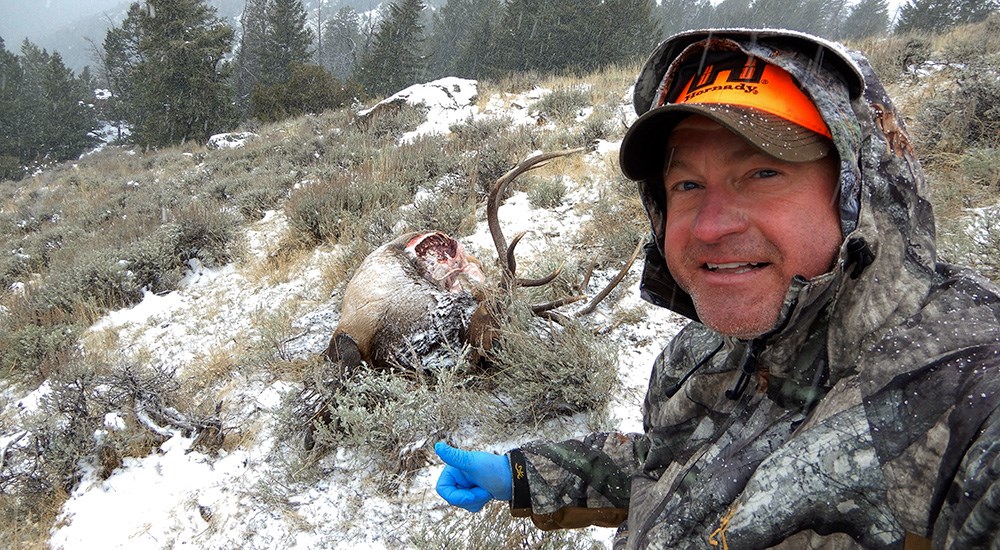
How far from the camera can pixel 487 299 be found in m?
2.79

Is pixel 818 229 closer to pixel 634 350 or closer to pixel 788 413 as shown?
pixel 788 413

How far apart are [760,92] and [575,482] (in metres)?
1.19

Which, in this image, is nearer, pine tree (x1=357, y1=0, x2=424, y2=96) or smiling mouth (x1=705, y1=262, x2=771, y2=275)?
smiling mouth (x1=705, y1=262, x2=771, y2=275)

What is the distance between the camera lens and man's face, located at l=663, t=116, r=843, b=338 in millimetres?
973

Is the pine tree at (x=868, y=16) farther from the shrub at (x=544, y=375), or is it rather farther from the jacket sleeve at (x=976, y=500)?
the jacket sleeve at (x=976, y=500)

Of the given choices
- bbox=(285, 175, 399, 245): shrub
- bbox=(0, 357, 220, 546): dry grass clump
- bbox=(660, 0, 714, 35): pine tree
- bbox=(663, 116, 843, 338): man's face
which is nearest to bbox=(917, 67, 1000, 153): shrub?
bbox=(663, 116, 843, 338): man's face

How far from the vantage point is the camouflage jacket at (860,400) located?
708 mm

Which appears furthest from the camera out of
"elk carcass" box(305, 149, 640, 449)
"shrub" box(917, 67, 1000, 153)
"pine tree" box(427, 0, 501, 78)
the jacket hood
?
"pine tree" box(427, 0, 501, 78)

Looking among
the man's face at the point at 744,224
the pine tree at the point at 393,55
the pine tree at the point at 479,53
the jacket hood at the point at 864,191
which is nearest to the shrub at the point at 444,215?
the man's face at the point at 744,224

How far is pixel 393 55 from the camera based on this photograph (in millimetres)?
26484

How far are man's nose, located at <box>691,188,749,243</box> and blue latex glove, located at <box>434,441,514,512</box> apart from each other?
3.39ft

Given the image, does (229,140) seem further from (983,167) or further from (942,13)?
(942,13)

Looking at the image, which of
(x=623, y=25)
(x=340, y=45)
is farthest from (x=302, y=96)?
(x=340, y=45)

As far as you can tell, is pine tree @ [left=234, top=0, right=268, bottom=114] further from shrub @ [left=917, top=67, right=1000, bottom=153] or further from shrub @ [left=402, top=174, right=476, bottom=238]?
shrub @ [left=917, top=67, right=1000, bottom=153]
